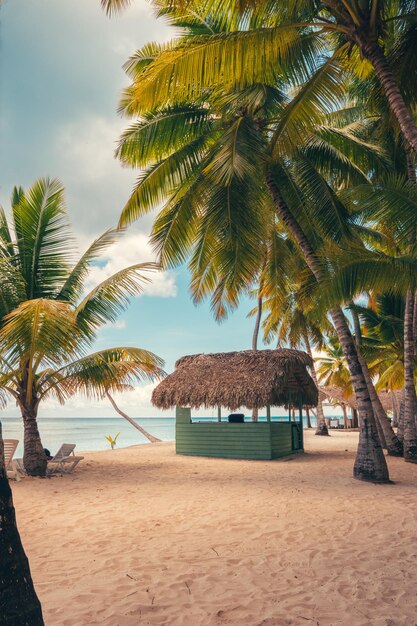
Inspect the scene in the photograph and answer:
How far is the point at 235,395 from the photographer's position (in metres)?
13.5

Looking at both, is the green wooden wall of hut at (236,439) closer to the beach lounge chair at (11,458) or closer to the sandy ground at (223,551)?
the sandy ground at (223,551)

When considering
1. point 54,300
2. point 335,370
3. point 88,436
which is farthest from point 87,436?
point 54,300

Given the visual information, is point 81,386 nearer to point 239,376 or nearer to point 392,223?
point 239,376

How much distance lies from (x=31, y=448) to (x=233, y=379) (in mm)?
6050

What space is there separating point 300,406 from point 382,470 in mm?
7349

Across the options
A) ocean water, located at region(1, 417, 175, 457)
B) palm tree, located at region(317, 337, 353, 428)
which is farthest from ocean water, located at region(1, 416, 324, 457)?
palm tree, located at region(317, 337, 353, 428)

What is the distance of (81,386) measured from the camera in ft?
35.9

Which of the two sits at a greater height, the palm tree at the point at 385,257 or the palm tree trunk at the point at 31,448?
the palm tree at the point at 385,257

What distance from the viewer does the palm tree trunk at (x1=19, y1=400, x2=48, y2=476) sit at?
403 inches

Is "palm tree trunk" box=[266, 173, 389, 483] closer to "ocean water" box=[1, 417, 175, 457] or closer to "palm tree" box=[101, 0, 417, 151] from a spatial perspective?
"palm tree" box=[101, 0, 417, 151]

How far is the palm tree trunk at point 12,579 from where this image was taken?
2.10 metres

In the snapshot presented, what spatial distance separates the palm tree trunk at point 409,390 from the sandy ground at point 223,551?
2.40m

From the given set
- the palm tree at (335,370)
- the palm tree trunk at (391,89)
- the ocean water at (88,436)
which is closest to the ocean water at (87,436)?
the ocean water at (88,436)

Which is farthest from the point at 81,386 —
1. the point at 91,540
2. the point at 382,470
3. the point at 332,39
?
the point at 332,39
